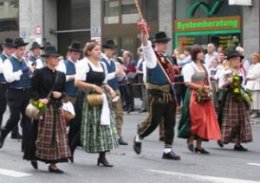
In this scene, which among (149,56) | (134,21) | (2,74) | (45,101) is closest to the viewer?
(45,101)

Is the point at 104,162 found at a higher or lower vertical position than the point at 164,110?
lower

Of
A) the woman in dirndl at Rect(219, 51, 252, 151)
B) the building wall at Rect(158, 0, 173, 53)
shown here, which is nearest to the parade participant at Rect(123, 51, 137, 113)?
the building wall at Rect(158, 0, 173, 53)

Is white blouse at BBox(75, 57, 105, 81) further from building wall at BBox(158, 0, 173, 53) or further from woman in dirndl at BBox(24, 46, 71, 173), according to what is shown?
building wall at BBox(158, 0, 173, 53)

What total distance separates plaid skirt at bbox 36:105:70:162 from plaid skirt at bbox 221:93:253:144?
351cm

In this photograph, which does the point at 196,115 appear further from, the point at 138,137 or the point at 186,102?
the point at 138,137

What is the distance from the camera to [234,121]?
460 inches

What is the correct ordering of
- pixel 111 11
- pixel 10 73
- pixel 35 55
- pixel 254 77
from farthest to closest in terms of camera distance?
1. pixel 111 11
2. pixel 254 77
3. pixel 35 55
4. pixel 10 73

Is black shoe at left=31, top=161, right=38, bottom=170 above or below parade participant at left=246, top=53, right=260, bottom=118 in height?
below

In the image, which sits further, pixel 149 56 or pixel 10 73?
pixel 10 73

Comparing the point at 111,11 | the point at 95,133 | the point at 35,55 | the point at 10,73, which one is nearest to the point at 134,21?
the point at 111,11

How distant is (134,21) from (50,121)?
17.2m

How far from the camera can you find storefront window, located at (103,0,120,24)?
27.0m

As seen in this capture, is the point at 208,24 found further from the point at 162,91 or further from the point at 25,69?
the point at 162,91

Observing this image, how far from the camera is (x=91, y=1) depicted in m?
27.9
